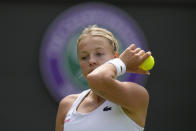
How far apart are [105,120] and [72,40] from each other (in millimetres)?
2210

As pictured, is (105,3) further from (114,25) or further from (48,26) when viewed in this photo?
(48,26)

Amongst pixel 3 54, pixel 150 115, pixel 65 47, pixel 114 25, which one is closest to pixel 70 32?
pixel 65 47

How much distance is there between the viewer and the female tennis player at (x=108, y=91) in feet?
5.17

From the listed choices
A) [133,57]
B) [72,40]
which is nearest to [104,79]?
[133,57]

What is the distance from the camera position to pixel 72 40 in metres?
3.79

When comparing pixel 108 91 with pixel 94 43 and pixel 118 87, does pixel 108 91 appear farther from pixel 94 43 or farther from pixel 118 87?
pixel 94 43

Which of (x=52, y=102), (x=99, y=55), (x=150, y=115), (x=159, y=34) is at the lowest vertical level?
(x=150, y=115)

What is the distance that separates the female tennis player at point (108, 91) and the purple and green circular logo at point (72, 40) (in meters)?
1.85

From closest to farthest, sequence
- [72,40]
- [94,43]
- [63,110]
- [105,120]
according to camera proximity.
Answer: [105,120], [94,43], [63,110], [72,40]

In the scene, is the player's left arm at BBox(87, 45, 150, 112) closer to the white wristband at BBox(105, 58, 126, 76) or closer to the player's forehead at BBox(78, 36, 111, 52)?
the white wristband at BBox(105, 58, 126, 76)

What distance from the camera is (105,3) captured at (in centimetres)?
384

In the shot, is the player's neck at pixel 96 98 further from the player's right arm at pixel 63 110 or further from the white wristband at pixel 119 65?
the white wristband at pixel 119 65

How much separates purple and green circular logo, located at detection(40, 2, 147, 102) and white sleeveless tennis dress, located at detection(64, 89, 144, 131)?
1.95m

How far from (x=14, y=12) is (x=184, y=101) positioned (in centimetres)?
200
